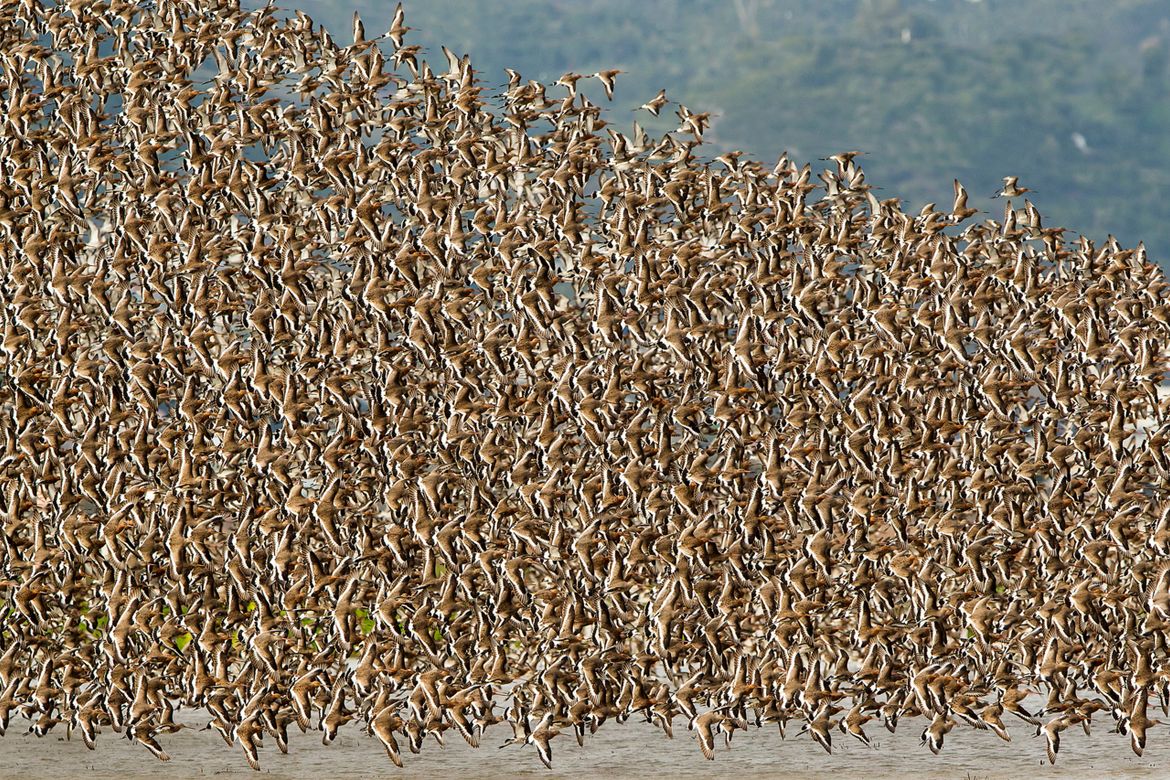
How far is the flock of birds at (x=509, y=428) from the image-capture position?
571cm

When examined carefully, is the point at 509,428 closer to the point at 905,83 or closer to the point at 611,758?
the point at 611,758

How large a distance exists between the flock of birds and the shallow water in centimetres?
18

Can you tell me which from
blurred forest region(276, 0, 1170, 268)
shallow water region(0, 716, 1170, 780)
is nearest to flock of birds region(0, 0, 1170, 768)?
shallow water region(0, 716, 1170, 780)

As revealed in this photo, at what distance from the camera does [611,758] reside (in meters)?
6.13

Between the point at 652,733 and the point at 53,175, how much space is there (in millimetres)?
3584

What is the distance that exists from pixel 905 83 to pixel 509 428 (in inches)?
4147

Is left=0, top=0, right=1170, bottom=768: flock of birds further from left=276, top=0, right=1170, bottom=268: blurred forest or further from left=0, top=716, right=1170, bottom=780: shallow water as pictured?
left=276, top=0, right=1170, bottom=268: blurred forest

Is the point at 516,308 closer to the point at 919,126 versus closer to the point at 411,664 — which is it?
the point at 411,664

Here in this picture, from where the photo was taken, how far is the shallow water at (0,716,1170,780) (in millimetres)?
5961

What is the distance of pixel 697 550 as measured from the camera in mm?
5727

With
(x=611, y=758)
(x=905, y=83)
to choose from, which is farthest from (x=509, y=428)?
(x=905, y=83)

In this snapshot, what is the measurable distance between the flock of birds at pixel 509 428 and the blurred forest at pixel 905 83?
91.0m

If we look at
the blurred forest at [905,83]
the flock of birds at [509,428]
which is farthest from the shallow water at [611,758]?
the blurred forest at [905,83]

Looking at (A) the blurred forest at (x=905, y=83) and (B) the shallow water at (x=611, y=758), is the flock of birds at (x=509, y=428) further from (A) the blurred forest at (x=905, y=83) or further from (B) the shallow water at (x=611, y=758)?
(A) the blurred forest at (x=905, y=83)
